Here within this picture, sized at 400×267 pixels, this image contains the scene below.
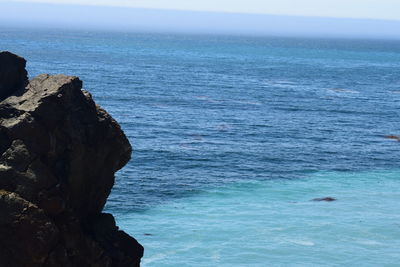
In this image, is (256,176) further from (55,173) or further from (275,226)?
(55,173)

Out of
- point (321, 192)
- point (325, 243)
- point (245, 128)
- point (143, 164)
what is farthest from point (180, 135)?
point (325, 243)

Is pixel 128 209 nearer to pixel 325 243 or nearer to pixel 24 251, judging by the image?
pixel 325 243

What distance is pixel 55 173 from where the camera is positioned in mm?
28125

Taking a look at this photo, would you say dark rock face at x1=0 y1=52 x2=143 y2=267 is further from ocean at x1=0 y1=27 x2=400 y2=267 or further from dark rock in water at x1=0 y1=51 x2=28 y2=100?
ocean at x1=0 y1=27 x2=400 y2=267

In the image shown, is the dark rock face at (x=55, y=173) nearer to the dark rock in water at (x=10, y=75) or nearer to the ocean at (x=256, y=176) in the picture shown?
the dark rock in water at (x=10, y=75)

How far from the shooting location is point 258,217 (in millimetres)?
57438

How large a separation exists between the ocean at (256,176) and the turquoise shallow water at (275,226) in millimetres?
89

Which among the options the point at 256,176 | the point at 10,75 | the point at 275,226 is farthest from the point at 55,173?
the point at 256,176

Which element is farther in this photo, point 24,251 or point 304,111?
point 304,111

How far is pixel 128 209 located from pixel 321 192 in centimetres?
1878

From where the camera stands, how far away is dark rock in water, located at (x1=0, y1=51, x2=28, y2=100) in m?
Result: 30.4

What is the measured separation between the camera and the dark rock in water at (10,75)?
3038 cm

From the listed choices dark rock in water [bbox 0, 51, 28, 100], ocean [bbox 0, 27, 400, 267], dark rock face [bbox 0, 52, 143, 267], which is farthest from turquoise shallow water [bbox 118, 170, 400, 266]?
dark rock in water [bbox 0, 51, 28, 100]

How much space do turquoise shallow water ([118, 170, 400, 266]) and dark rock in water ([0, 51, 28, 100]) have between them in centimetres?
1887
